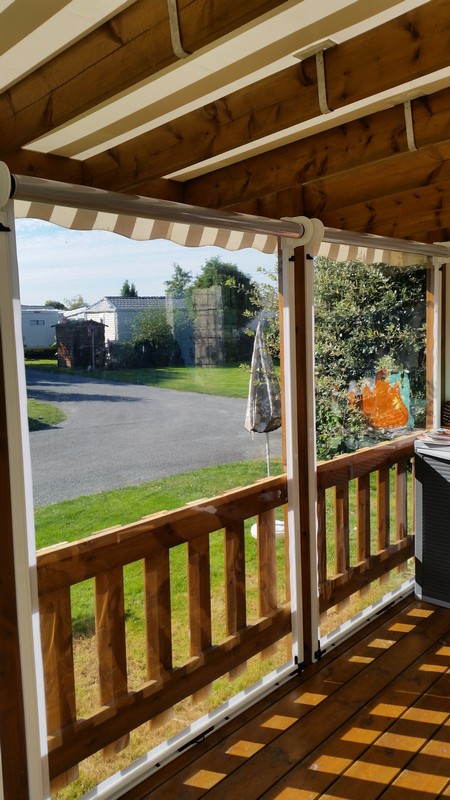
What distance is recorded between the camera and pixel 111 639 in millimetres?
2871

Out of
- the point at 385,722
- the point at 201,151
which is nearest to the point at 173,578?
the point at 385,722

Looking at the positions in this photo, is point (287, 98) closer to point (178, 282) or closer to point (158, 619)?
point (178, 282)

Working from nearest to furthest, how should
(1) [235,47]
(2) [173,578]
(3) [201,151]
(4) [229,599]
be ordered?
(1) [235,47] → (3) [201,151] → (2) [173,578] → (4) [229,599]

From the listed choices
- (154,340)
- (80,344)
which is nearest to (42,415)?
(80,344)

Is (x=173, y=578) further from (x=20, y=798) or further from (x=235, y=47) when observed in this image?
(x=235, y=47)

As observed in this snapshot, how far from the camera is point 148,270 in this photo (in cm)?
293

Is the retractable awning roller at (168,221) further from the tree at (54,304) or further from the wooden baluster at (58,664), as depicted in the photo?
the wooden baluster at (58,664)

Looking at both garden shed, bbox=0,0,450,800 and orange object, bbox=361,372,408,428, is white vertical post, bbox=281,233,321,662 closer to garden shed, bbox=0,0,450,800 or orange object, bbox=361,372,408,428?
garden shed, bbox=0,0,450,800

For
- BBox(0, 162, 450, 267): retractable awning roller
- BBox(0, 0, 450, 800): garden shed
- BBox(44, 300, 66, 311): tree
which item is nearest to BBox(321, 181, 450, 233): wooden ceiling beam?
BBox(0, 0, 450, 800): garden shed

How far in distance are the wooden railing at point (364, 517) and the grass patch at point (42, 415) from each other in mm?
1932

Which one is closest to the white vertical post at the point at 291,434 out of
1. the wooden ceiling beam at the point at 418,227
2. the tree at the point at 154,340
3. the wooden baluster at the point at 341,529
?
the wooden baluster at the point at 341,529

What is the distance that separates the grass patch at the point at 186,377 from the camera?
9.02 feet

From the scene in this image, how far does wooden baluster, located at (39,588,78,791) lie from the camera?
2.58 meters

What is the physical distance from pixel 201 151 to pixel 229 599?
227 cm
